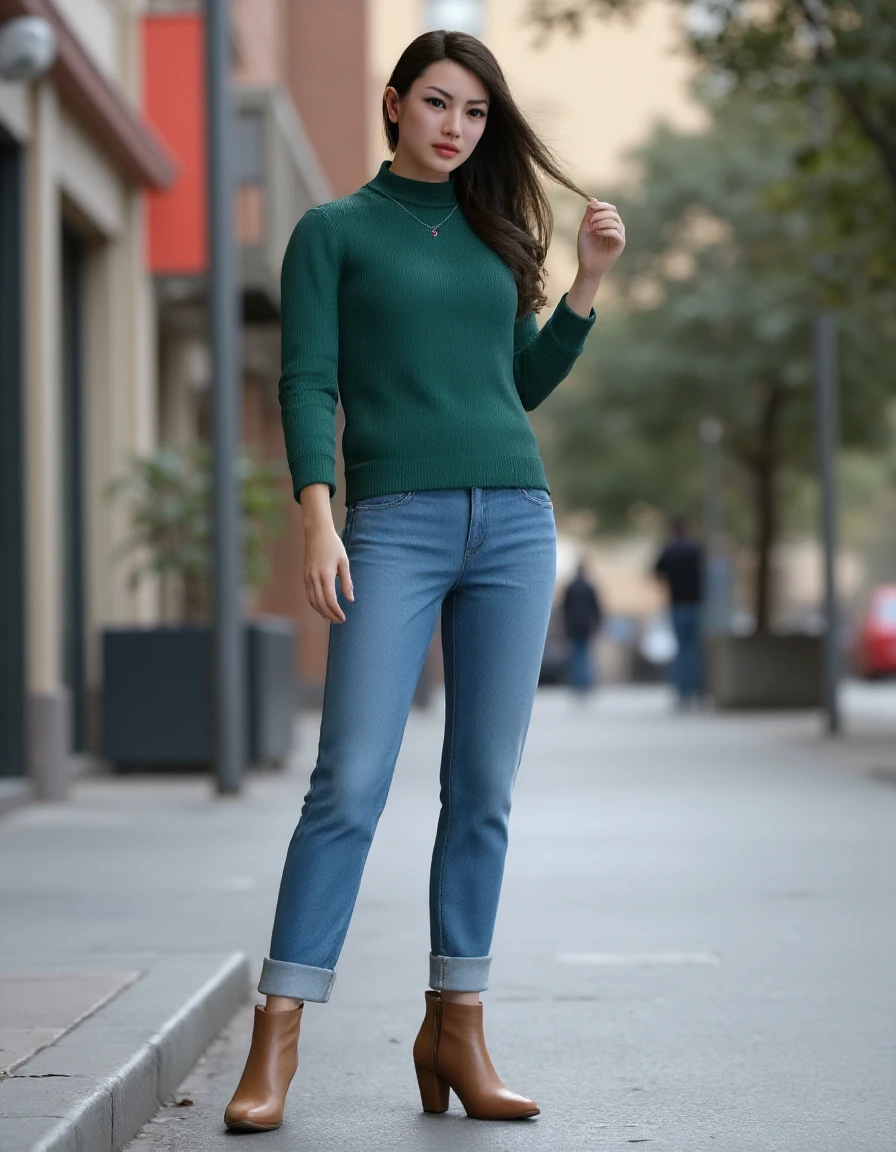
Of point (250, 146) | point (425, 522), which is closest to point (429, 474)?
point (425, 522)

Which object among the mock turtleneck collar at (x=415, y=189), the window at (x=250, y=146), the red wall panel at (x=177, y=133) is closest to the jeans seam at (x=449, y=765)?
the mock turtleneck collar at (x=415, y=189)

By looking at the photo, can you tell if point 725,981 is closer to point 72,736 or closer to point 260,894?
point 260,894

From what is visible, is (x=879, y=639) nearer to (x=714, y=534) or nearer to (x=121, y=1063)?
(x=714, y=534)

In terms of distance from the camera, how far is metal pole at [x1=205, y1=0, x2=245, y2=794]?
11.2 m

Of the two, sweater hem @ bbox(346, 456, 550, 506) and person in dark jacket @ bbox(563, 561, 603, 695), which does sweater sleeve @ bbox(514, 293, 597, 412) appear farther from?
person in dark jacket @ bbox(563, 561, 603, 695)

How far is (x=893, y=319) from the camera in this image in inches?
755

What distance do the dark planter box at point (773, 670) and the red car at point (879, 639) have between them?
13.4 meters

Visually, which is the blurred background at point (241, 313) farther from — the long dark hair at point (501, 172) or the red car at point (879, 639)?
the red car at point (879, 639)

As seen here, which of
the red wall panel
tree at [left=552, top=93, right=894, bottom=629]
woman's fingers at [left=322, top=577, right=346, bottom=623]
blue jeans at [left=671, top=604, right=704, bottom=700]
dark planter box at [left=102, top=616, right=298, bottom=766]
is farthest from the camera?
tree at [left=552, top=93, right=894, bottom=629]

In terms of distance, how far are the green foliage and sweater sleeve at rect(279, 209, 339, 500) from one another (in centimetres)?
924

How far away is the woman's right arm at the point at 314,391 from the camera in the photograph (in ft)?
12.3

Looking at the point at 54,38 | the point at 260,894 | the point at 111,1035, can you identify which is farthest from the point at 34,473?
the point at 111,1035

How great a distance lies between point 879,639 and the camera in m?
36.0

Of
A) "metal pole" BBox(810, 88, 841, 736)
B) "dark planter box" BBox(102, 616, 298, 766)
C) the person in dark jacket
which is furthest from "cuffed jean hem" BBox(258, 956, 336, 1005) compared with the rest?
the person in dark jacket
